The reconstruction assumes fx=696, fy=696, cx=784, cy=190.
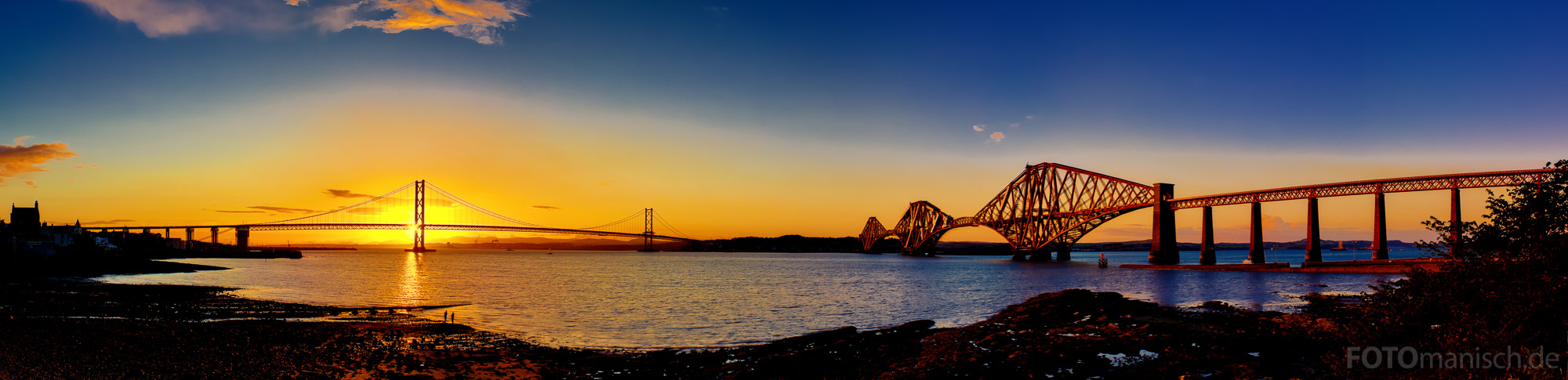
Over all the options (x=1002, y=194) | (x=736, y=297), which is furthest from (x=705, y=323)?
(x=1002, y=194)

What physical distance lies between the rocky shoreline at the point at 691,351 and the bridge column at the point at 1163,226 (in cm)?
6845

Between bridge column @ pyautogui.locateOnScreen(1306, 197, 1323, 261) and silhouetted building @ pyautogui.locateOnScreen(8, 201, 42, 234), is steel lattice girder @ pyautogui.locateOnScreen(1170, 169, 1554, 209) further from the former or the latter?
silhouetted building @ pyautogui.locateOnScreen(8, 201, 42, 234)

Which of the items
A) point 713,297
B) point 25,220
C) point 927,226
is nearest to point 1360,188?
point 713,297

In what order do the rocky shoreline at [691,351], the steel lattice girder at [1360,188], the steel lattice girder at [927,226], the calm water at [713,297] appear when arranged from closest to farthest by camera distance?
the rocky shoreline at [691,351] → the calm water at [713,297] → the steel lattice girder at [1360,188] → the steel lattice girder at [927,226]

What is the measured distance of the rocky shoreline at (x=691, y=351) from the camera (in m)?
16.0

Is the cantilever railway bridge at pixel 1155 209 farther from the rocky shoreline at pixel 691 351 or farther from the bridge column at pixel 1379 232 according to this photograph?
the rocky shoreline at pixel 691 351

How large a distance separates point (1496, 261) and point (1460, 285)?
0.77 metres

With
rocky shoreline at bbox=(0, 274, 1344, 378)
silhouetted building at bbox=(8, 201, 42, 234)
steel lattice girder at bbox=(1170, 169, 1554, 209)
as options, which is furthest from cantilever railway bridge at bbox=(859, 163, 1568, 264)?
silhouetted building at bbox=(8, 201, 42, 234)

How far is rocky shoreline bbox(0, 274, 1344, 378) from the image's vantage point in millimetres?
15977

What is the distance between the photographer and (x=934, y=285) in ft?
189

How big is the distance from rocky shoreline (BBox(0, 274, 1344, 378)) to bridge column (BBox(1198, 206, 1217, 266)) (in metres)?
66.2

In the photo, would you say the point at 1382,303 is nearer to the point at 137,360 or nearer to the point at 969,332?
the point at 969,332

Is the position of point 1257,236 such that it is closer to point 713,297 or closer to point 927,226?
point 713,297

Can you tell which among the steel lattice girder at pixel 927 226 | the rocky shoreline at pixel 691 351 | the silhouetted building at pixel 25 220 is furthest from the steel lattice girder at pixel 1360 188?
the silhouetted building at pixel 25 220
